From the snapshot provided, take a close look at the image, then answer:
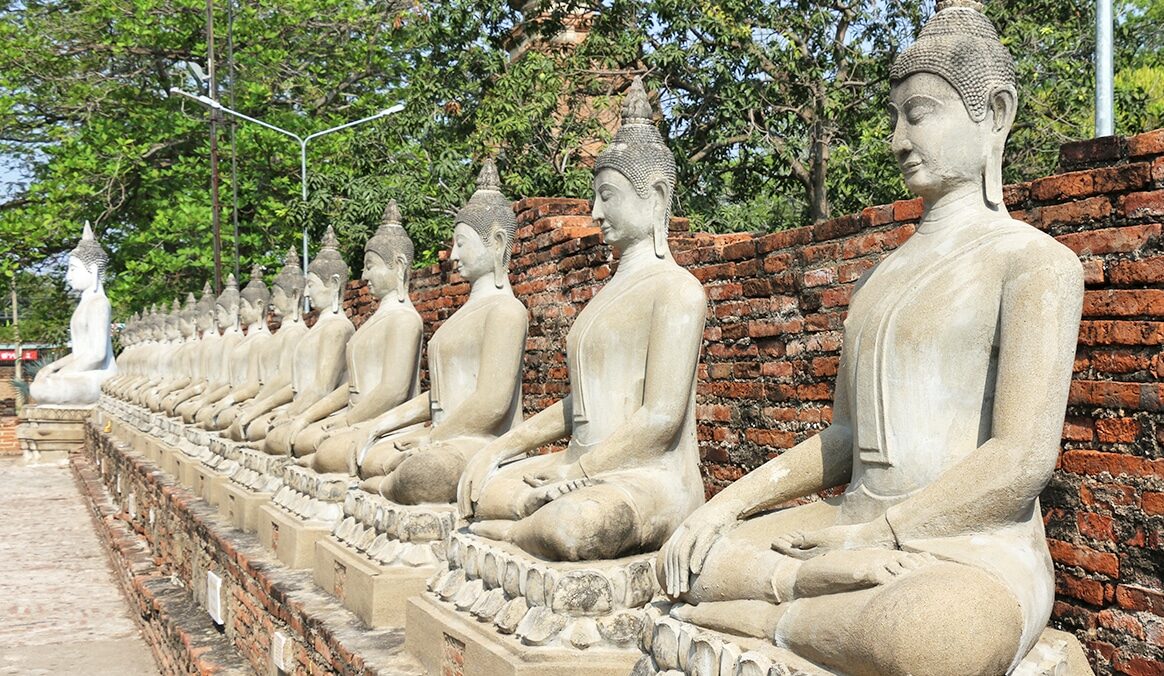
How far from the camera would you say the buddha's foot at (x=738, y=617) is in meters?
2.98

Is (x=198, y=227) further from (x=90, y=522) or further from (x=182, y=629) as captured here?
(x=182, y=629)

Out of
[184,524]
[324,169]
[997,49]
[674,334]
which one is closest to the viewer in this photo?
[997,49]

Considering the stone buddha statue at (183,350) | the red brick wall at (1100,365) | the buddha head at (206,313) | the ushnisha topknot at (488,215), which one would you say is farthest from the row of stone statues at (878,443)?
the buddha head at (206,313)

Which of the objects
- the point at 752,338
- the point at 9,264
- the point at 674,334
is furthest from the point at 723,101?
the point at 9,264

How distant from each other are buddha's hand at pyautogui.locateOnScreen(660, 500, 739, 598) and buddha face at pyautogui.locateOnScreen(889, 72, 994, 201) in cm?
99

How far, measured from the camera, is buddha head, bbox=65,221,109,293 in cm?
2142

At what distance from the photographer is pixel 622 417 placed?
444 centimetres

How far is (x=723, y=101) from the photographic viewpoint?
1123 centimetres

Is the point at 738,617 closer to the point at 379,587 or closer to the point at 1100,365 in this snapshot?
the point at 1100,365

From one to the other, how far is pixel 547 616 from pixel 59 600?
7.79 m

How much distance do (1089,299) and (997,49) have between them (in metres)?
1.19

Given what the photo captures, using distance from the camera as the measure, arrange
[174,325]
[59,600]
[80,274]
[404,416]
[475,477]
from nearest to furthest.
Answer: [475,477], [404,416], [59,600], [174,325], [80,274]

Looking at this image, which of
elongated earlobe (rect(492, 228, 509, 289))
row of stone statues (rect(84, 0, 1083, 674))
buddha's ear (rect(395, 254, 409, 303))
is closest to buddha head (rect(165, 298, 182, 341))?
buddha's ear (rect(395, 254, 409, 303))

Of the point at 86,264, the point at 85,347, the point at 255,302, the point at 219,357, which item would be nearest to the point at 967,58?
the point at 255,302
